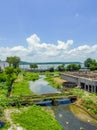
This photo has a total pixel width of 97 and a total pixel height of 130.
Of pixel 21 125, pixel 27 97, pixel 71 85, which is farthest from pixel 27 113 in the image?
pixel 71 85

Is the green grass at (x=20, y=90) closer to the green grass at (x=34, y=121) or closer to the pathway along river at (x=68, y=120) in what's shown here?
the pathway along river at (x=68, y=120)

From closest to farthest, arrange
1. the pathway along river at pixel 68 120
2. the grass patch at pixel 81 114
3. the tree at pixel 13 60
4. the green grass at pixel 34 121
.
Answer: the green grass at pixel 34 121 → the pathway along river at pixel 68 120 → the grass patch at pixel 81 114 → the tree at pixel 13 60

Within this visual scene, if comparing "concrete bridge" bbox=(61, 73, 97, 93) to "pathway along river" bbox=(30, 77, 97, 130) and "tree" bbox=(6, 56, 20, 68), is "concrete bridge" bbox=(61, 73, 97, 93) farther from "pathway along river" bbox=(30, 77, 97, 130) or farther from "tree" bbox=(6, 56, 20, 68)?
"tree" bbox=(6, 56, 20, 68)

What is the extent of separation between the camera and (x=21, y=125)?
71.1ft

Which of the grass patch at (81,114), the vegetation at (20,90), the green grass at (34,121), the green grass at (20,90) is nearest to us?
the green grass at (34,121)

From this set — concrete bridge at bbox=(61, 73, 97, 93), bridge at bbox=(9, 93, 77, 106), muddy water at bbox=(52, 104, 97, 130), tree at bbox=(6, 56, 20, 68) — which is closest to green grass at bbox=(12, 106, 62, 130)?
muddy water at bbox=(52, 104, 97, 130)

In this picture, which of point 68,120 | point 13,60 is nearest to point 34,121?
point 68,120

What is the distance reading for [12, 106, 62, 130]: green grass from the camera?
70.4 ft

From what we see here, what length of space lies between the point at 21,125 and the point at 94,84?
985 inches

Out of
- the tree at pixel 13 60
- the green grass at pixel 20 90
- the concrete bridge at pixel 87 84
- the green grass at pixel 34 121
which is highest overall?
the tree at pixel 13 60

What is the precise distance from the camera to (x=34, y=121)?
23.0 meters

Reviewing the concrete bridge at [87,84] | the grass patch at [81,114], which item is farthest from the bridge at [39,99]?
the concrete bridge at [87,84]

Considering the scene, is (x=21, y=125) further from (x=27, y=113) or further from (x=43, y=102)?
(x=43, y=102)

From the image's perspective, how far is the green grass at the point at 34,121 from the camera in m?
21.4
